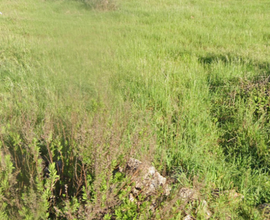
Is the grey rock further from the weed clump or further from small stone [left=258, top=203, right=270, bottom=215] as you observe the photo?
the weed clump

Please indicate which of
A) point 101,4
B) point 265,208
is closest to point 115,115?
point 265,208

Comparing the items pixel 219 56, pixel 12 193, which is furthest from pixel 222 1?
pixel 12 193

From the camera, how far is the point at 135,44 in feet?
14.9

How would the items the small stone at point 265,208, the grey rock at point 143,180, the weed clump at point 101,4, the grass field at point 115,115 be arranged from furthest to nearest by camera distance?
the weed clump at point 101,4
the small stone at point 265,208
the grey rock at point 143,180
the grass field at point 115,115

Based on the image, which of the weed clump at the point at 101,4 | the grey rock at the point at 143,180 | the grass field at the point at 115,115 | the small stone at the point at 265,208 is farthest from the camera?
the weed clump at the point at 101,4

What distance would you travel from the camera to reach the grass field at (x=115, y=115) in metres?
1.88

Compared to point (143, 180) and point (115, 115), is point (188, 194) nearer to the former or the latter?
point (143, 180)

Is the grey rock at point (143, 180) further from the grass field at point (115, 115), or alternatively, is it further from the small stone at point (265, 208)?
the small stone at point (265, 208)


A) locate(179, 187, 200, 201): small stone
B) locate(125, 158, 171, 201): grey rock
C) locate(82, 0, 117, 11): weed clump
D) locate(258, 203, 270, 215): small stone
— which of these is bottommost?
Result: locate(258, 203, 270, 215): small stone

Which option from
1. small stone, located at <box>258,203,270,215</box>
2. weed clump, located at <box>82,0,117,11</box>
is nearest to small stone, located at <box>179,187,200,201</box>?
small stone, located at <box>258,203,270,215</box>

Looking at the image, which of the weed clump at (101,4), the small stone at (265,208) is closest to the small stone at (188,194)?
the small stone at (265,208)

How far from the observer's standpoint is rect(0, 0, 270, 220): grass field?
6.16 feet

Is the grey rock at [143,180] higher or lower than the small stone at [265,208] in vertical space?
higher

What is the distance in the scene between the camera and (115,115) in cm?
251
